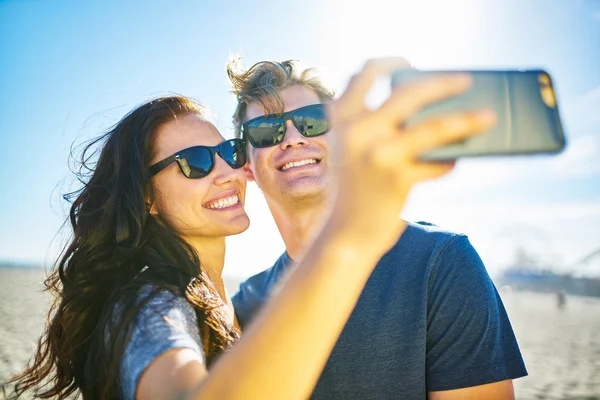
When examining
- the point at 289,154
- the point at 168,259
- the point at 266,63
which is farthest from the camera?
the point at 266,63

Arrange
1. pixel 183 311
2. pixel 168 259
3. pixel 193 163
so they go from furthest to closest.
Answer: pixel 193 163
pixel 168 259
pixel 183 311

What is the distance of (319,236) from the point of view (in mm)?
945

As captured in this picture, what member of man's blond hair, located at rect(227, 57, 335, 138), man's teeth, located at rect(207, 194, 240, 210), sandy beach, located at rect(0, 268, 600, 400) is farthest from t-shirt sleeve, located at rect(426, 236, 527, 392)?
sandy beach, located at rect(0, 268, 600, 400)

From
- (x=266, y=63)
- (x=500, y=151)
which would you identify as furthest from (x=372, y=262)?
(x=266, y=63)

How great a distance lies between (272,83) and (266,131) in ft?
1.75

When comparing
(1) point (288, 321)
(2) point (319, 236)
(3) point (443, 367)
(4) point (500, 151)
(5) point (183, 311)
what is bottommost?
(3) point (443, 367)

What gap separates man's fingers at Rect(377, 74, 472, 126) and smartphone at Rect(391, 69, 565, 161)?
15 mm

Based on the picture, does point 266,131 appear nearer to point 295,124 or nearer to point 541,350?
point 295,124

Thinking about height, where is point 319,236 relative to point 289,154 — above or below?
below

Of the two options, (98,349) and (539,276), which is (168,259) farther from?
(539,276)

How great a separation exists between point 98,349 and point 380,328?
149cm

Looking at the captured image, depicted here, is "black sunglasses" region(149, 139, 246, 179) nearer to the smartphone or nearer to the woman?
the woman

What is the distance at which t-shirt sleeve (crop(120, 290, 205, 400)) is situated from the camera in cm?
136

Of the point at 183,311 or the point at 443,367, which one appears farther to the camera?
the point at 443,367
